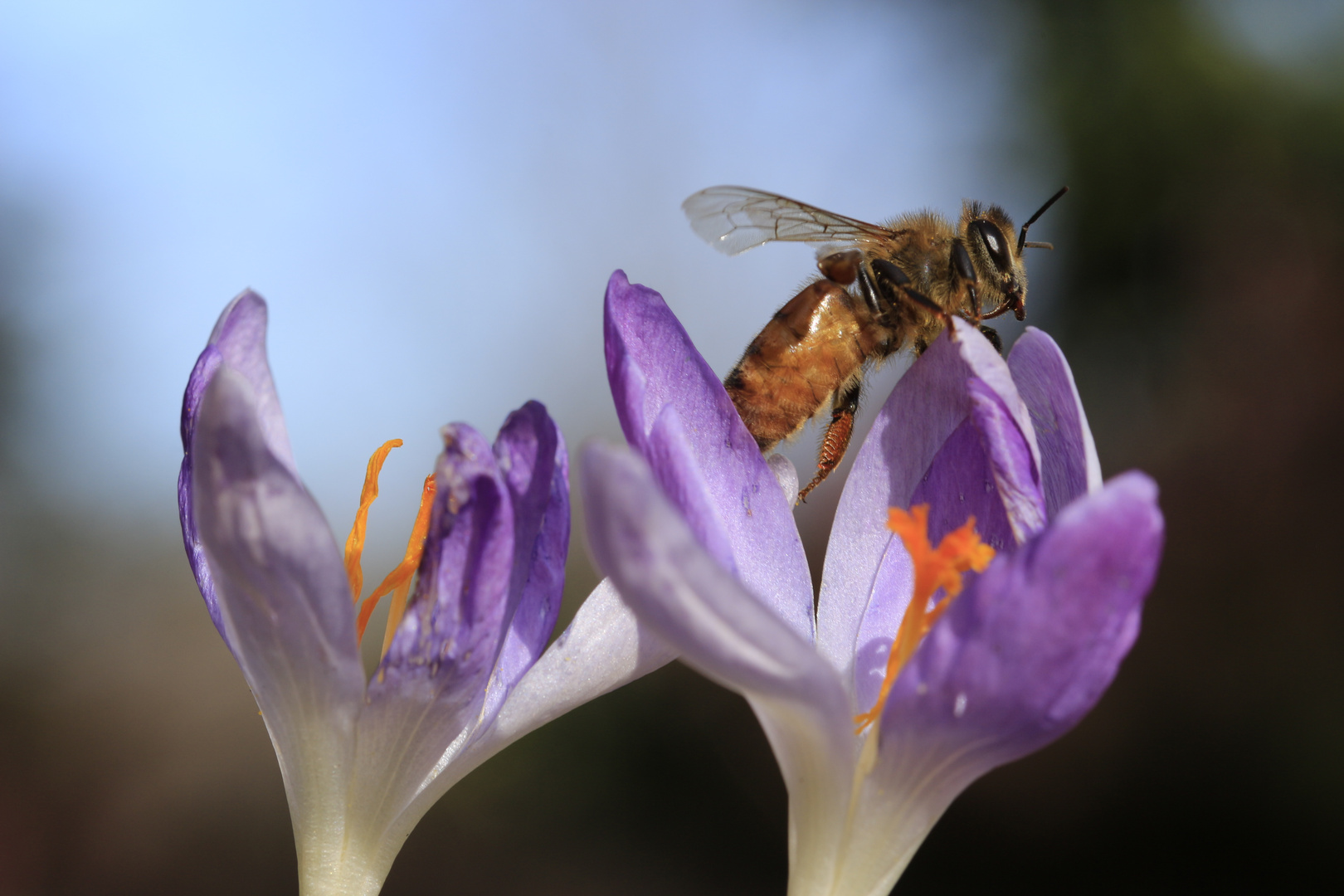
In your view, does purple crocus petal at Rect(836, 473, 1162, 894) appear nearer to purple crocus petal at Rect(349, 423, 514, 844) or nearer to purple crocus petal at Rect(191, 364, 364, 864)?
purple crocus petal at Rect(349, 423, 514, 844)

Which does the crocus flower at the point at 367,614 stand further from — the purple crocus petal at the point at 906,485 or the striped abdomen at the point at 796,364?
the striped abdomen at the point at 796,364

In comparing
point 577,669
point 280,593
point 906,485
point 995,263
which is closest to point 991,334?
point 995,263

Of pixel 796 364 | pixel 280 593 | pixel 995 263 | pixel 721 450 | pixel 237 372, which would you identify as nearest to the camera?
pixel 280 593

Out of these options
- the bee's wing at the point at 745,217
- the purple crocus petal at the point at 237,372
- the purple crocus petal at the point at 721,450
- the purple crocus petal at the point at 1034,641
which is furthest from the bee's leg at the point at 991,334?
the purple crocus petal at the point at 237,372

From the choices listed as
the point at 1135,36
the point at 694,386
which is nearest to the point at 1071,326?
the point at 1135,36

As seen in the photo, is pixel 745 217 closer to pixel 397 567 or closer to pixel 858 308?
pixel 858 308

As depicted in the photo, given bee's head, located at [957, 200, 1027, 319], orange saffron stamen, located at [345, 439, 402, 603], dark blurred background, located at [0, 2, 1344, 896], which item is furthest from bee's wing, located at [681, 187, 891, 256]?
dark blurred background, located at [0, 2, 1344, 896]

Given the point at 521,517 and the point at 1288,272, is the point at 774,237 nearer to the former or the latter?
the point at 521,517
